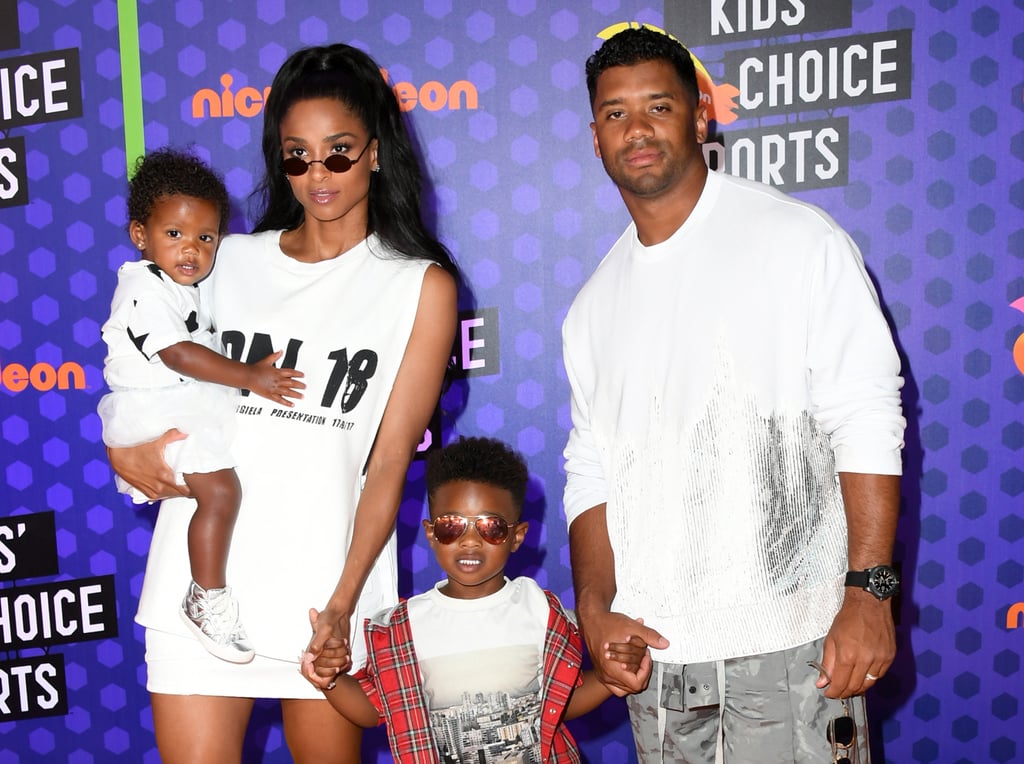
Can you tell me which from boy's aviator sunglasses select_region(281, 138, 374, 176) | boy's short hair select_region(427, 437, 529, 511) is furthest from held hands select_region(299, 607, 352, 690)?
boy's aviator sunglasses select_region(281, 138, 374, 176)

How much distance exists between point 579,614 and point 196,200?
1323mm

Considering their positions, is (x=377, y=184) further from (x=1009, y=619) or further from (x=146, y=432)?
(x=1009, y=619)

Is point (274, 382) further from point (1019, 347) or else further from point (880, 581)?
point (1019, 347)

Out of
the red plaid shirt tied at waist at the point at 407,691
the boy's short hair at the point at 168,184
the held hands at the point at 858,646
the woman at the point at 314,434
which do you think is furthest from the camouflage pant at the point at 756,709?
the boy's short hair at the point at 168,184

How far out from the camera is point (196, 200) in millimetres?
2281

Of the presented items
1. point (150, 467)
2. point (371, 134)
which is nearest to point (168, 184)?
point (371, 134)

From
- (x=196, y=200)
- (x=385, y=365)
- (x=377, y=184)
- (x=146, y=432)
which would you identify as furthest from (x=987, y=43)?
(x=146, y=432)

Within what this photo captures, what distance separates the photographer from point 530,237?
3451mm

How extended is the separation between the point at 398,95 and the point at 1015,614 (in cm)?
288

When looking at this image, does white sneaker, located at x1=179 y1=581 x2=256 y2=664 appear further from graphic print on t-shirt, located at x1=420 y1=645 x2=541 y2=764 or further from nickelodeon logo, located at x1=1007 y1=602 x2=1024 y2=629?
nickelodeon logo, located at x1=1007 y1=602 x2=1024 y2=629

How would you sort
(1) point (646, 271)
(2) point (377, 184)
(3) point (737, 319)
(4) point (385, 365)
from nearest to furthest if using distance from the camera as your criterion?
(3) point (737, 319) < (1) point (646, 271) < (4) point (385, 365) < (2) point (377, 184)

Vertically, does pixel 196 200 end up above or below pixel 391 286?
above

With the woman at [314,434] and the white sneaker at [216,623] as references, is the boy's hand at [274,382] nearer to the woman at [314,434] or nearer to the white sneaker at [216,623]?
the woman at [314,434]

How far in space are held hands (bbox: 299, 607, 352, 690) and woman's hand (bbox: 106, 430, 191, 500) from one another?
44 cm
